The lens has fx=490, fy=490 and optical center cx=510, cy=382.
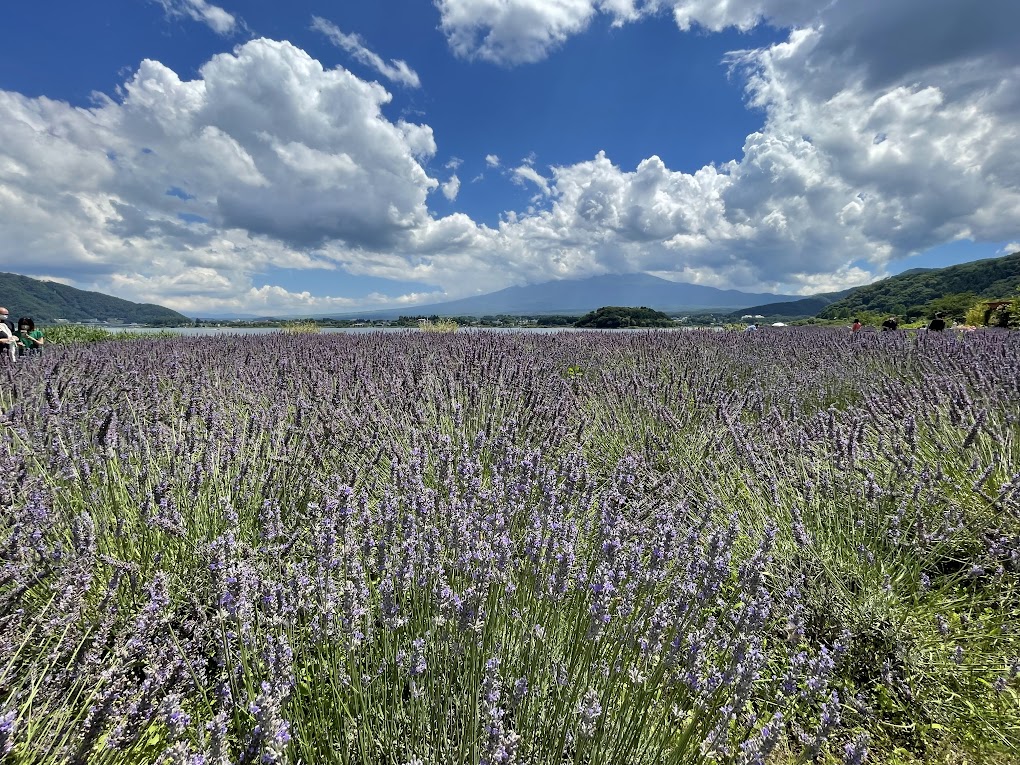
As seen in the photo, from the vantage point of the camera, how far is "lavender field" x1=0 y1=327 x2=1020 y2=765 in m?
1.04

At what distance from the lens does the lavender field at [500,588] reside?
104cm

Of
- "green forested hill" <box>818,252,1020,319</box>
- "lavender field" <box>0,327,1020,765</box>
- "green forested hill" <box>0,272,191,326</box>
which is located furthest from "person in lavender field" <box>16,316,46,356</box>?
"green forested hill" <box>0,272,191,326</box>

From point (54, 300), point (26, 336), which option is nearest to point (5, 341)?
point (26, 336)

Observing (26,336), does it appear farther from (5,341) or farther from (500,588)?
(500,588)

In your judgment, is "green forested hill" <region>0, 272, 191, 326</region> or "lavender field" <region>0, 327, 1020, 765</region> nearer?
"lavender field" <region>0, 327, 1020, 765</region>

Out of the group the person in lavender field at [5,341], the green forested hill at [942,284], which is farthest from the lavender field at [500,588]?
the green forested hill at [942,284]

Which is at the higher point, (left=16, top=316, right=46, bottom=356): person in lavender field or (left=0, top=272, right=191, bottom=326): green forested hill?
(left=0, top=272, right=191, bottom=326): green forested hill

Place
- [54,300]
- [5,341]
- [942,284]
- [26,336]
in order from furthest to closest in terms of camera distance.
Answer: [54,300]
[942,284]
[26,336]
[5,341]

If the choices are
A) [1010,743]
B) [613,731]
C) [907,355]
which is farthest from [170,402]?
[907,355]

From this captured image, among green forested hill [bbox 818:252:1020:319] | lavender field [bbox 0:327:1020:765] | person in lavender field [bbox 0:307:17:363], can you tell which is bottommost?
lavender field [bbox 0:327:1020:765]

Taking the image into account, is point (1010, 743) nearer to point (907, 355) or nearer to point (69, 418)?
point (69, 418)

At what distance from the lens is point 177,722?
31.6 inches

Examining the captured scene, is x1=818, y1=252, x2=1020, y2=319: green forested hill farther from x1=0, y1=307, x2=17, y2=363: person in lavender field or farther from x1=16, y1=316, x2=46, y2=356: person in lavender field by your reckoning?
x1=0, y1=307, x2=17, y2=363: person in lavender field

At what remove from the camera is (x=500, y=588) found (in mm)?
1307
